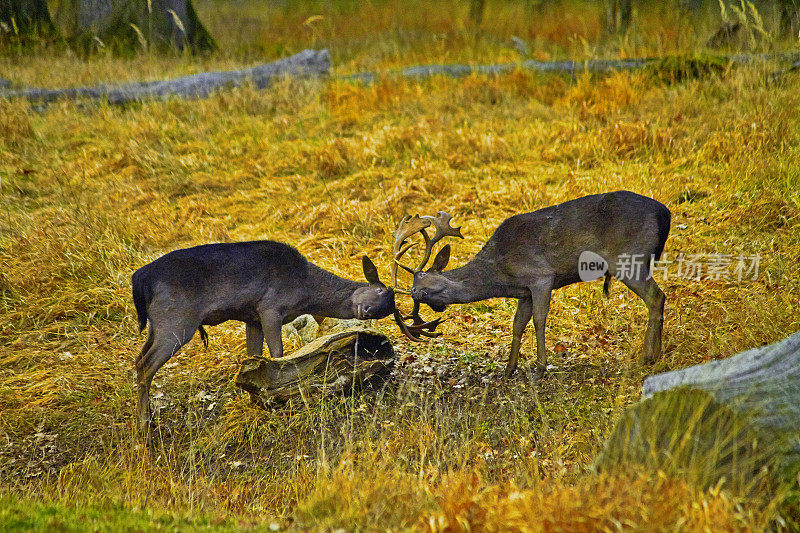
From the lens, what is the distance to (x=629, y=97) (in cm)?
1201

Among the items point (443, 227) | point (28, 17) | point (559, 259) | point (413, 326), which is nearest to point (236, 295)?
point (413, 326)

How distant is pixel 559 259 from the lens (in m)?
5.75

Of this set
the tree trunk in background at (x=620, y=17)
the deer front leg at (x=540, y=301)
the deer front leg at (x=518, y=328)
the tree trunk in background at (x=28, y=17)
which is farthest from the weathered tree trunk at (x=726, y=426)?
the tree trunk in background at (x=28, y=17)

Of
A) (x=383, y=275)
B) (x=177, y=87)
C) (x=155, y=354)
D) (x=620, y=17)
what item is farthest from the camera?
(x=620, y=17)

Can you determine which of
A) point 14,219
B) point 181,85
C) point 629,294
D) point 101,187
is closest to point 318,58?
point 181,85

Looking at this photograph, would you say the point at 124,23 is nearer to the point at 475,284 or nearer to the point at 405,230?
the point at 405,230

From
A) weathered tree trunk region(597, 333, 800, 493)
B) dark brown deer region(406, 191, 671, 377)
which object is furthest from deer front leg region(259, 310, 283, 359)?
weathered tree trunk region(597, 333, 800, 493)

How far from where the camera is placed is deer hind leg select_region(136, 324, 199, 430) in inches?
210

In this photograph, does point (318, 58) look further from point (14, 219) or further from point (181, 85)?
point (14, 219)

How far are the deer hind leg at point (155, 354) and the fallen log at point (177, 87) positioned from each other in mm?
9844

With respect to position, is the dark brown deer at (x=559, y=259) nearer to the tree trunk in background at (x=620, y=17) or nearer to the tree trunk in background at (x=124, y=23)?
the tree trunk in background at (x=620, y=17)

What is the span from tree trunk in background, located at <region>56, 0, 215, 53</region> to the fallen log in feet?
11.8

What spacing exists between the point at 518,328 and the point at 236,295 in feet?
7.20

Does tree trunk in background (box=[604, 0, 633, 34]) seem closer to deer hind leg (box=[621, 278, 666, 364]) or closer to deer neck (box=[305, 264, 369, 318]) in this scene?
deer hind leg (box=[621, 278, 666, 364])
